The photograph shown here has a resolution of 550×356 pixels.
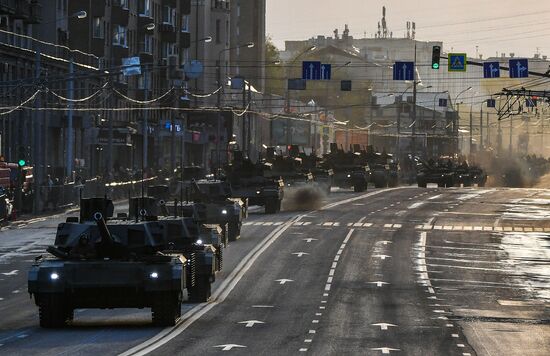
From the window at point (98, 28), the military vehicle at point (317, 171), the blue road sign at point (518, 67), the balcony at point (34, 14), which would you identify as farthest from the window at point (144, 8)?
the blue road sign at point (518, 67)

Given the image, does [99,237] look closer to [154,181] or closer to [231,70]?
[154,181]

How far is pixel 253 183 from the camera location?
2972 inches

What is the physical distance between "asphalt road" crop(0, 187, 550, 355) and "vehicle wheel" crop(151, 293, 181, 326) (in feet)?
1.47

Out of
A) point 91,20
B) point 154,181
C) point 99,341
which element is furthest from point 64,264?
point 91,20

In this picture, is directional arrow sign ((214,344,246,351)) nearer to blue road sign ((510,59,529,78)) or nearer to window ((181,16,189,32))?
blue road sign ((510,59,529,78))

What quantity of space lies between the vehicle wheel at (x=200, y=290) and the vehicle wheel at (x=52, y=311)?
19.5 feet

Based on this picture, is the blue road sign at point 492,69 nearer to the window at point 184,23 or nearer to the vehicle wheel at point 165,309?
the window at point 184,23

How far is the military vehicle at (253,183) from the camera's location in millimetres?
75500

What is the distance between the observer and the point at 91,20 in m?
115

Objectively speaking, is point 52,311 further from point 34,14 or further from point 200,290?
point 34,14

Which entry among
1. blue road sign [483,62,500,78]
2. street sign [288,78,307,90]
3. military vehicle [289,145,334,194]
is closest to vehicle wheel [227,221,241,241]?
military vehicle [289,145,334,194]

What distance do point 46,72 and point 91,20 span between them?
20412 millimetres

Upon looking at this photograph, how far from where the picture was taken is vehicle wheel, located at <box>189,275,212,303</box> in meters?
37.2

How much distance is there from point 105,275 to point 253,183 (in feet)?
146
